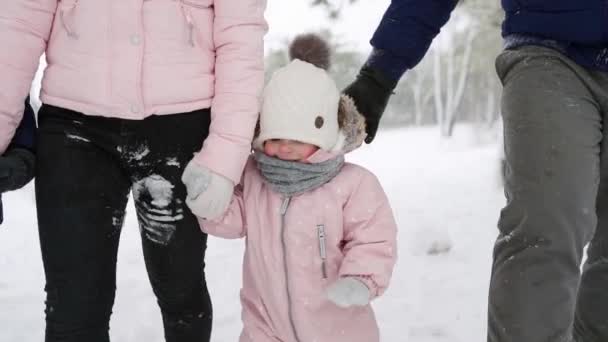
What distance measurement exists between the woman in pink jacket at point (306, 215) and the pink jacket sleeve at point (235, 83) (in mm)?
97

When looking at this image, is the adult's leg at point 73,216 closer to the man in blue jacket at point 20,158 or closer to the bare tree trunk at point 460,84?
the man in blue jacket at point 20,158

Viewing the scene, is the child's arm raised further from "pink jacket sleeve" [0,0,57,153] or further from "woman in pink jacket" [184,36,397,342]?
"pink jacket sleeve" [0,0,57,153]

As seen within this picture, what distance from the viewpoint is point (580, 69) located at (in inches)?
58.7

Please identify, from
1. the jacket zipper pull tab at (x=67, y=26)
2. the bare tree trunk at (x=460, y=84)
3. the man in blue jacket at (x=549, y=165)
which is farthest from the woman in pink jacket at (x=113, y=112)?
the bare tree trunk at (x=460, y=84)

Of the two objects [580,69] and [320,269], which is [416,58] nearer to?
[580,69]

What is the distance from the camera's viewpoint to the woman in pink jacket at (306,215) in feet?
5.45

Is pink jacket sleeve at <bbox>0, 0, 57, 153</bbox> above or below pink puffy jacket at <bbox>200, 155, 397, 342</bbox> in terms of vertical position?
above

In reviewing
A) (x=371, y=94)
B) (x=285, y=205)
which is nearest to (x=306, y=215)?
(x=285, y=205)

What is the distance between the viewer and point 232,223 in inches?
67.9

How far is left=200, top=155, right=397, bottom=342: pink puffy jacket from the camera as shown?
A: 1.68 m

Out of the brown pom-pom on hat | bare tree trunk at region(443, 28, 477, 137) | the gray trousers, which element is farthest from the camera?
bare tree trunk at region(443, 28, 477, 137)

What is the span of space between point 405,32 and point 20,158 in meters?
1.31

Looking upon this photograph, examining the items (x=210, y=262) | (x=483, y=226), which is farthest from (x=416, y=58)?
(x=483, y=226)

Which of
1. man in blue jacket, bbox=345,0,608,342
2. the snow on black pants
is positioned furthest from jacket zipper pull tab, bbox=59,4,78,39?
man in blue jacket, bbox=345,0,608,342
